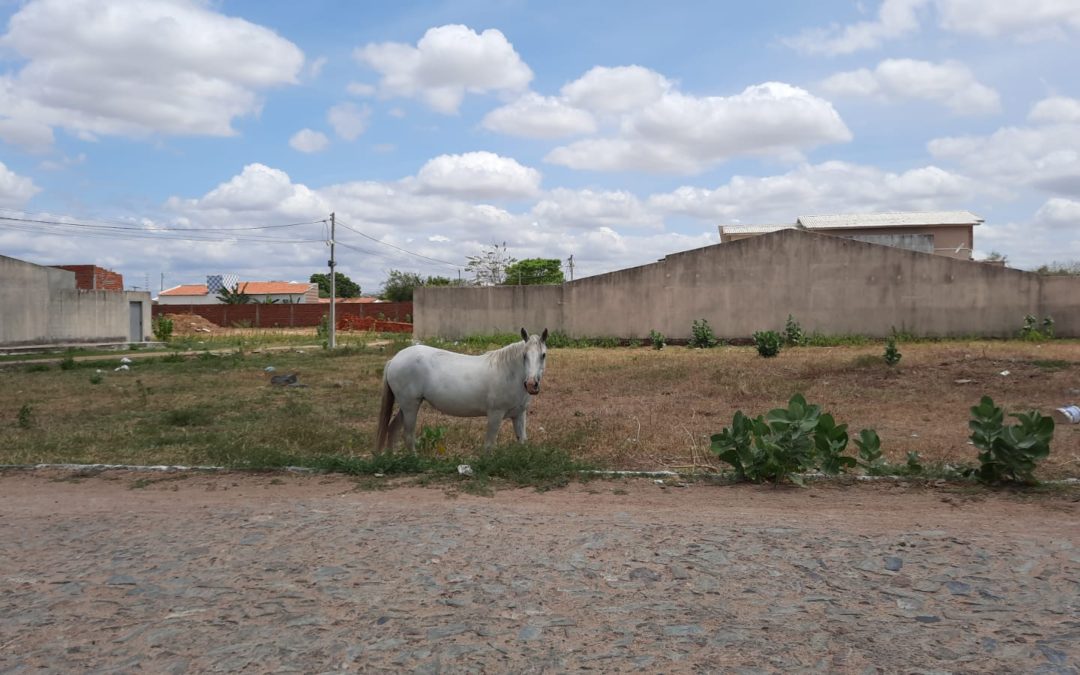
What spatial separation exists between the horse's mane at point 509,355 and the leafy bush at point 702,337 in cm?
2030

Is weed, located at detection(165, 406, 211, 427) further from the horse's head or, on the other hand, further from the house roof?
the house roof

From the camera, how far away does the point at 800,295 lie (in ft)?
93.9

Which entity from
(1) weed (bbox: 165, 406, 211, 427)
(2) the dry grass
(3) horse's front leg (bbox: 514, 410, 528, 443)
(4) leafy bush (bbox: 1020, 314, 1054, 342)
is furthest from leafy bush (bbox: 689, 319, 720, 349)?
(3) horse's front leg (bbox: 514, 410, 528, 443)

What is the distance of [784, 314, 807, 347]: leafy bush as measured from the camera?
27.3 meters

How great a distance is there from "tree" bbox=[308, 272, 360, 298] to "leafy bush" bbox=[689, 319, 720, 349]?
71.1m

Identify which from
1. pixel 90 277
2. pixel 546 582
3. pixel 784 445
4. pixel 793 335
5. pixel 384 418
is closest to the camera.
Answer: pixel 546 582

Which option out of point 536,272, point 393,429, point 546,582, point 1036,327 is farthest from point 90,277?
point 546,582

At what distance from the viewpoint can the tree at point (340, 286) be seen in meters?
94.7

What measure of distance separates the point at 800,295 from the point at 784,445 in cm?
2286

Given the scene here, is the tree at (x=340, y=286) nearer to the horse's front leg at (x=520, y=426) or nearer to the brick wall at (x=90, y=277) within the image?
the brick wall at (x=90, y=277)

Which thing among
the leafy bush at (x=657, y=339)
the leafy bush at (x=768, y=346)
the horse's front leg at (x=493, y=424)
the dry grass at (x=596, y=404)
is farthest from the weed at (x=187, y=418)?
the leafy bush at (x=657, y=339)

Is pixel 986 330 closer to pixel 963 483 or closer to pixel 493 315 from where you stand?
pixel 493 315

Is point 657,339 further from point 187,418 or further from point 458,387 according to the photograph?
point 458,387

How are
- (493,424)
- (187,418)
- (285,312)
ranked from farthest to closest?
1. (285,312)
2. (187,418)
3. (493,424)
